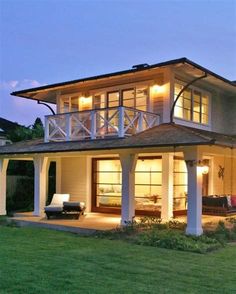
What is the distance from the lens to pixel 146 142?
11.2m

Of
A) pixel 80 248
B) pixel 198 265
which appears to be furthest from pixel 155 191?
pixel 198 265

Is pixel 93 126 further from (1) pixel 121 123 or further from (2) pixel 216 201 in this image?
(2) pixel 216 201

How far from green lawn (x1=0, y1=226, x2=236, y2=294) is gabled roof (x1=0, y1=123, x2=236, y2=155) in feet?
9.25

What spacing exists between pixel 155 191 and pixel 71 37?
14.3 metres

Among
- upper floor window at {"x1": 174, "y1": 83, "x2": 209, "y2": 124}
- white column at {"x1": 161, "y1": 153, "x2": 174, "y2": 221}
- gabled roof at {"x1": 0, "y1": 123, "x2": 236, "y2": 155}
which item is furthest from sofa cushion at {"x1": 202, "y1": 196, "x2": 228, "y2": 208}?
upper floor window at {"x1": 174, "y1": 83, "x2": 209, "y2": 124}

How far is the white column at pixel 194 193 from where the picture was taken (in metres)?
10.7

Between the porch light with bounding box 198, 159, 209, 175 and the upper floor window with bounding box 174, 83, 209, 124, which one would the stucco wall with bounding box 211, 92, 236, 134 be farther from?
the porch light with bounding box 198, 159, 209, 175

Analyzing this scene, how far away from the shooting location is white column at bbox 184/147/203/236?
10664 mm

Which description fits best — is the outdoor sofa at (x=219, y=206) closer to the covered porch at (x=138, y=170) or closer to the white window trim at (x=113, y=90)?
the covered porch at (x=138, y=170)

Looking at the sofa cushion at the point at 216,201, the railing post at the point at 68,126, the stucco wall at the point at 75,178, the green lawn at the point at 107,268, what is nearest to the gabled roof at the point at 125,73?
the railing post at the point at 68,126

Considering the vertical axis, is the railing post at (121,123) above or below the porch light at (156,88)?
below

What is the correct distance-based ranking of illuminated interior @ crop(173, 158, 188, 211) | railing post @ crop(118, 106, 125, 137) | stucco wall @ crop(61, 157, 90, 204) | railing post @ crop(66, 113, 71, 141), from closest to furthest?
railing post @ crop(118, 106, 125, 137) < illuminated interior @ crop(173, 158, 188, 211) < railing post @ crop(66, 113, 71, 141) < stucco wall @ crop(61, 157, 90, 204)

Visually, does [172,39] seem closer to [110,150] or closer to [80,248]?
[110,150]

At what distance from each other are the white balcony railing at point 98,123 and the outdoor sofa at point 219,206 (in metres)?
3.66
